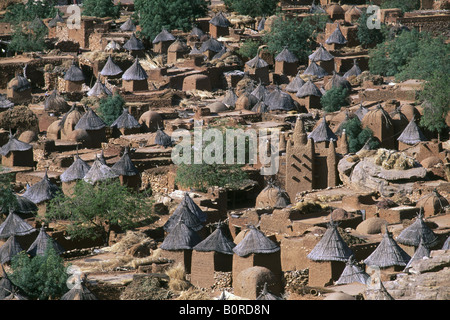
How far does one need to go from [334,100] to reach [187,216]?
22603 millimetres

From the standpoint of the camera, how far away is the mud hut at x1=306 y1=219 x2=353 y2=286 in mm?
44500

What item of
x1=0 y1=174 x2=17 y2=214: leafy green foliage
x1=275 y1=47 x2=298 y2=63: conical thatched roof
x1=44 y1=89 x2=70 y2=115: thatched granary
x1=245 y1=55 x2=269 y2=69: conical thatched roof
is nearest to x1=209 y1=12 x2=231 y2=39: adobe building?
x1=275 y1=47 x2=298 y2=63: conical thatched roof

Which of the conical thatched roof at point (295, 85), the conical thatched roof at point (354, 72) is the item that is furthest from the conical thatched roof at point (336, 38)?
the conical thatched roof at point (295, 85)

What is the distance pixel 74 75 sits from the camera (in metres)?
80.1

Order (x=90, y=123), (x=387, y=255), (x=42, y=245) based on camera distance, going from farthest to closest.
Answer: (x=90, y=123), (x=42, y=245), (x=387, y=255)

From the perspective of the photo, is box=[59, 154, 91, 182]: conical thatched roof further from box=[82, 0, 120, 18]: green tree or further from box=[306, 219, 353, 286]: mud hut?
box=[82, 0, 120, 18]: green tree

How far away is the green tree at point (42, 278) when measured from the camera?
141 feet

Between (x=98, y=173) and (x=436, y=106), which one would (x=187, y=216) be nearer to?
(x=98, y=173)

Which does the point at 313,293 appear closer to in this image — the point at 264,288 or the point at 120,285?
the point at 264,288

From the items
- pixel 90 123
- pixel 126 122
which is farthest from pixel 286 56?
pixel 90 123

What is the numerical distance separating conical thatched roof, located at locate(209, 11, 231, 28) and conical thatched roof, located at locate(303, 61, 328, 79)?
11.5m

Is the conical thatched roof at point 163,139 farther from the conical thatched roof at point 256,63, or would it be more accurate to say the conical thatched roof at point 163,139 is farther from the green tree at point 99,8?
the green tree at point 99,8

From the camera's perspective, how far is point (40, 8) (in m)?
95.9
